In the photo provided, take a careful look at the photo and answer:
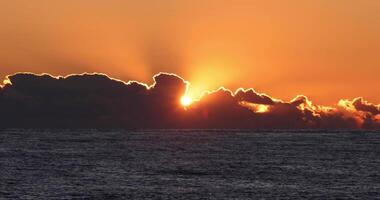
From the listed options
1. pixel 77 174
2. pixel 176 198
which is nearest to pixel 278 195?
pixel 176 198

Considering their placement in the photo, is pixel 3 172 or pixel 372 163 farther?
pixel 372 163

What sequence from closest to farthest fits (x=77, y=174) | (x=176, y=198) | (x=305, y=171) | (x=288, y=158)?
(x=176, y=198) → (x=77, y=174) → (x=305, y=171) → (x=288, y=158)

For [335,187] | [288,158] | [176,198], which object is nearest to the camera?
[176,198]

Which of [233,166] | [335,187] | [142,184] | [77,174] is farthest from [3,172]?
[335,187]

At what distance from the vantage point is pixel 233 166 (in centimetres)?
15562

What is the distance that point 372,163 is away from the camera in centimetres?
16775

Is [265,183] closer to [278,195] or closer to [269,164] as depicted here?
[278,195]

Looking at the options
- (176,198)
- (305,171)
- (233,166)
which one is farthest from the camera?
(233,166)

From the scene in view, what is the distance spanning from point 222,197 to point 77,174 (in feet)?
132

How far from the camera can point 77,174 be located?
431ft

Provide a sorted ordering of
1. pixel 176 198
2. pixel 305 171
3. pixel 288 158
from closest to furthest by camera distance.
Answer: pixel 176 198, pixel 305 171, pixel 288 158

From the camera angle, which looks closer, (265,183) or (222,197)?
(222,197)

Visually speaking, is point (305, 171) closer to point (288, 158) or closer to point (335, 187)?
point (335, 187)

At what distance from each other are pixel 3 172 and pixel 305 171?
5542cm
